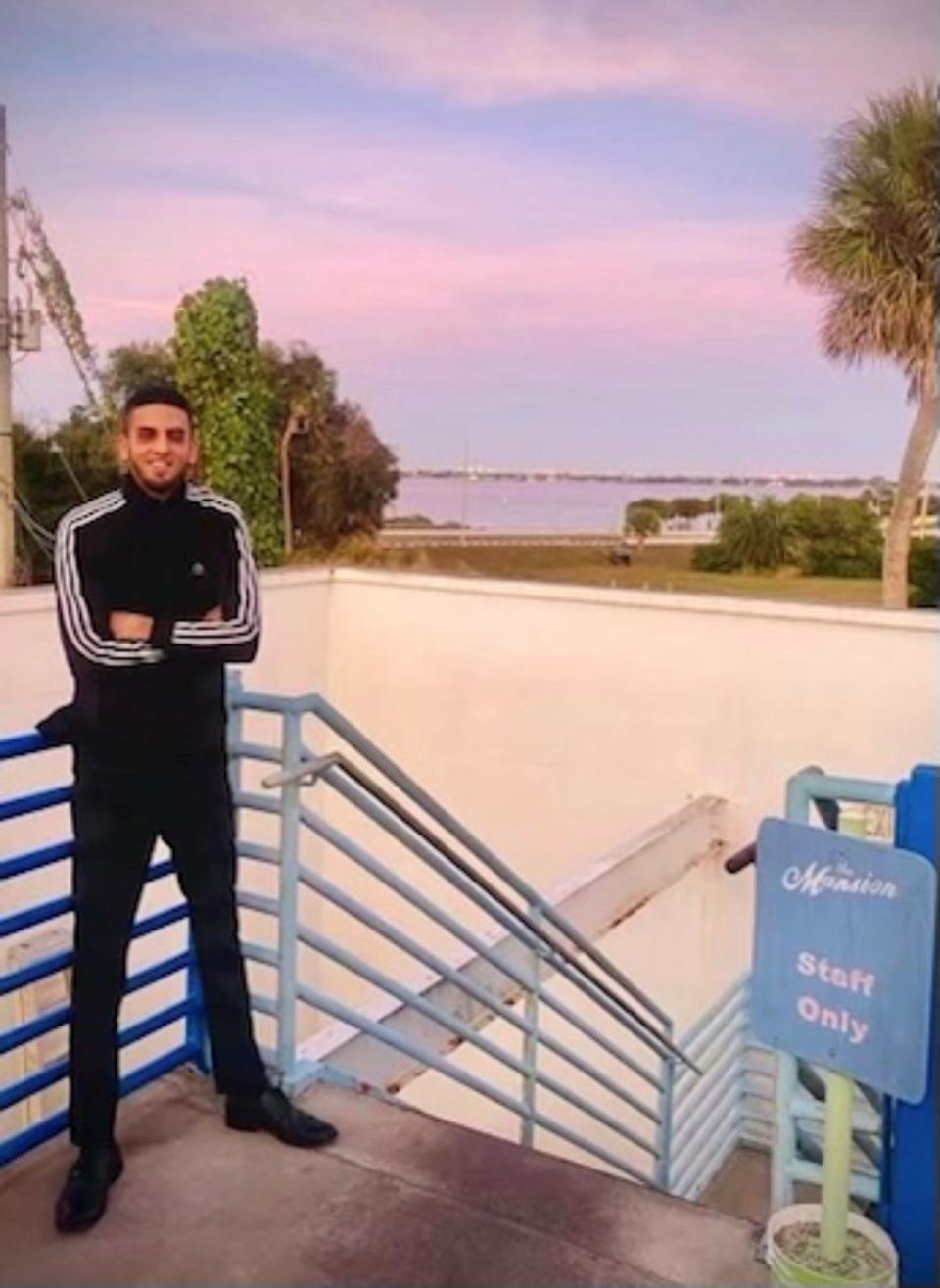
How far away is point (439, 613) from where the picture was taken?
760cm

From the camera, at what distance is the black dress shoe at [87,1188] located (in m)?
1.93

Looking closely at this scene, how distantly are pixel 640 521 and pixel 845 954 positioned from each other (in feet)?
20.6

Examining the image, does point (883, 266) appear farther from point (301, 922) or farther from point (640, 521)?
point (301, 922)

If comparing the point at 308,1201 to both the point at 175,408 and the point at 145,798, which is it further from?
the point at 175,408

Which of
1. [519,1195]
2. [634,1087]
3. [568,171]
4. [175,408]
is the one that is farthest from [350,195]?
[519,1195]

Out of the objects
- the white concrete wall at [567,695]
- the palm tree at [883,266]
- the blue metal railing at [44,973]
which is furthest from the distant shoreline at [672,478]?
the blue metal railing at [44,973]

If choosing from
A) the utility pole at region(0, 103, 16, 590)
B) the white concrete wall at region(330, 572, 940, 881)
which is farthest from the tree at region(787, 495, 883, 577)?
the utility pole at region(0, 103, 16, 590)

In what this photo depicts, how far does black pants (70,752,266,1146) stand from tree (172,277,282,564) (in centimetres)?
604

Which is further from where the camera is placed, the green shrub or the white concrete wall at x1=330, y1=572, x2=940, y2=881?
the green shrub

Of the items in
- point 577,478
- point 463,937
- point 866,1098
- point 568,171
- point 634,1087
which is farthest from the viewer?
point 577,478

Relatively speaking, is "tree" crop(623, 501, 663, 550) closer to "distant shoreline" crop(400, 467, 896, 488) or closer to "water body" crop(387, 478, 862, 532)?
"water body" crop(387, 478, 862, 532)

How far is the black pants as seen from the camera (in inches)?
80.0

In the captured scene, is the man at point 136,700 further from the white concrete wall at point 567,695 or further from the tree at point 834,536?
the tree at point 834,536

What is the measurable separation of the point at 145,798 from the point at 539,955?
4.28 feet
